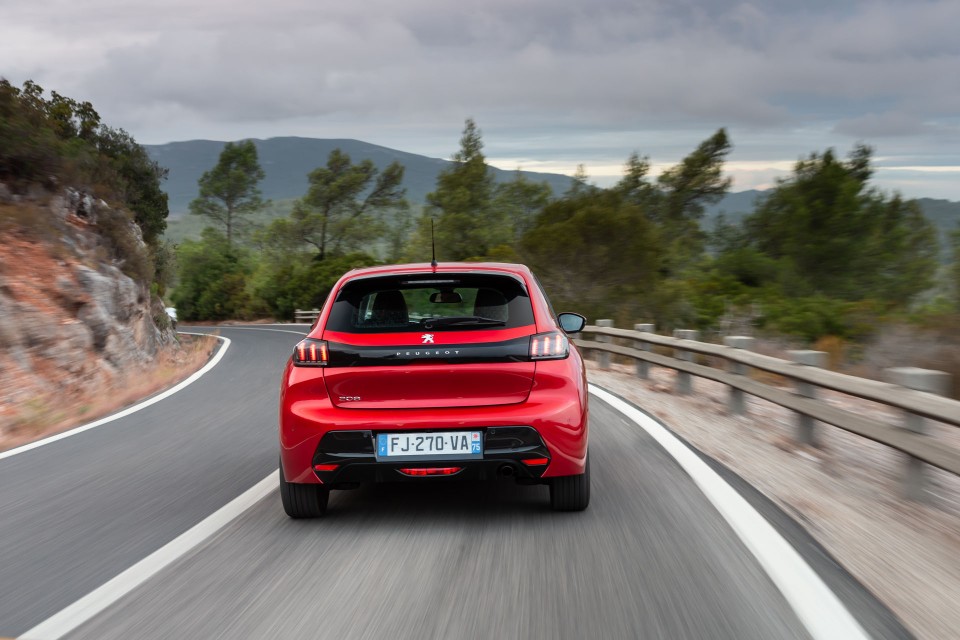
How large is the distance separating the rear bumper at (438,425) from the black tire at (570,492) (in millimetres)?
→ 112

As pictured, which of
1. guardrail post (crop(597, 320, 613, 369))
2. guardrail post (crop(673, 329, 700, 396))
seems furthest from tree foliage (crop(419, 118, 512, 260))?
guardrail post (crop(673, 329, 700, 396))

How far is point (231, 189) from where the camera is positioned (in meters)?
94.9

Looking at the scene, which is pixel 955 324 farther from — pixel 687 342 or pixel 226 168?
pixel 226 168

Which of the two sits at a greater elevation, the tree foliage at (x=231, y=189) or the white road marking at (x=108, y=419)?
the tree foliage at (x=231, y=189)

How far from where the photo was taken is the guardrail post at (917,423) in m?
5.54

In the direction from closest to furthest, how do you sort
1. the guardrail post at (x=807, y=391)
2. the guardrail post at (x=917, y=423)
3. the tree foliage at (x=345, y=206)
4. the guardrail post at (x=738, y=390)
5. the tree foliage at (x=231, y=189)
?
the guardrail post at (x=917, y=423) → the guardrail post at (x=807, y=391) → the guardrail post at (x=738, y=390) → the tree foliage at (x=345, y=206) → the tree foliage at (x=231, y=189)

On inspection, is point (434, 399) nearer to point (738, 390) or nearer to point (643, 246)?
point (738, 390)

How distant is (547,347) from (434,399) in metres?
0.69

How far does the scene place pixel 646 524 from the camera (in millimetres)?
4949

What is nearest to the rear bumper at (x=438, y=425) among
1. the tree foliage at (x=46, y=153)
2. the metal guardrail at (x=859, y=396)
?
the metal guardrail at (x=859, y=396)

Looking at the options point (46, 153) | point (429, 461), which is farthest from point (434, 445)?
point (46, 153)

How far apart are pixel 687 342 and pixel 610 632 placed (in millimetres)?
7719

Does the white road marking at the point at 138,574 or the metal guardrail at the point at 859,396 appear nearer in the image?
the white road marking at the point at 138,574

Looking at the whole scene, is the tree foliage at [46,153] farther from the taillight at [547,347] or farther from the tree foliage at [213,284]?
the tree foliage at [213,284]
